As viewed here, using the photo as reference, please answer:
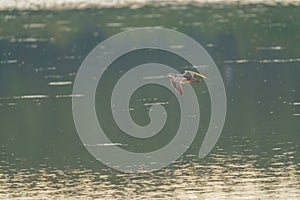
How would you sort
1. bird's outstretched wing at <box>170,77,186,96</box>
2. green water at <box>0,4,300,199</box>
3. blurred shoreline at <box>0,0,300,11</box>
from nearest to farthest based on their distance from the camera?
bird's outstretched wing at <box>170,77,186,96</box>
green water at <box>0,4,300,199</box>
blurred shoreline at <box>0,0,300,11</box>

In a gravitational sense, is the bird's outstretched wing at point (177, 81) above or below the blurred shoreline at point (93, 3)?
below

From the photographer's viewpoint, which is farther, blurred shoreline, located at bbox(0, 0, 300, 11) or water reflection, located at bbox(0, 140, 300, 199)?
blurred shoreline, located at bbox(0, 0, 300, 11)

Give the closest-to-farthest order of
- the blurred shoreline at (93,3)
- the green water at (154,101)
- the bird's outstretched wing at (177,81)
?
the bird's outstretched wing at (177,81)
the green water at (154,101)
the blurred shoreline at (93,3)

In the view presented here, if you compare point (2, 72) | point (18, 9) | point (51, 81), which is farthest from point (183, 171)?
point (18, 9)

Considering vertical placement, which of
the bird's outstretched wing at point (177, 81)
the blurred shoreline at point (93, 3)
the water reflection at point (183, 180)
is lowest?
the water reflection at point (183, 180)

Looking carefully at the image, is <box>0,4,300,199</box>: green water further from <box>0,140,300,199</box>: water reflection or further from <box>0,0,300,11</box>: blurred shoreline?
<box>0,0,300,11</box>: blurred shoreline

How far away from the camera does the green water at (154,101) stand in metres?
33.1

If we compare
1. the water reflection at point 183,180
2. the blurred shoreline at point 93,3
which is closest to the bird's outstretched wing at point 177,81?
the water reflection at point 183,180

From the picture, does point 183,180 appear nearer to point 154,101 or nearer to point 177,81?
point 177,81

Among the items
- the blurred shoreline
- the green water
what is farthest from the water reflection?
the blurred shoreline

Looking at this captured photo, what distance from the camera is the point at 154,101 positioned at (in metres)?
44.4

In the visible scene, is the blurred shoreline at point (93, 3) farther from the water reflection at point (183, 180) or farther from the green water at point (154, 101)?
the water reflection at point (183, 180)

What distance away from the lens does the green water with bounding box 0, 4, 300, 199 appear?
3312 cm

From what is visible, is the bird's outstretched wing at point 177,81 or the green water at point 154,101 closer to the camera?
the bird's outstretched wing at point 177,81
